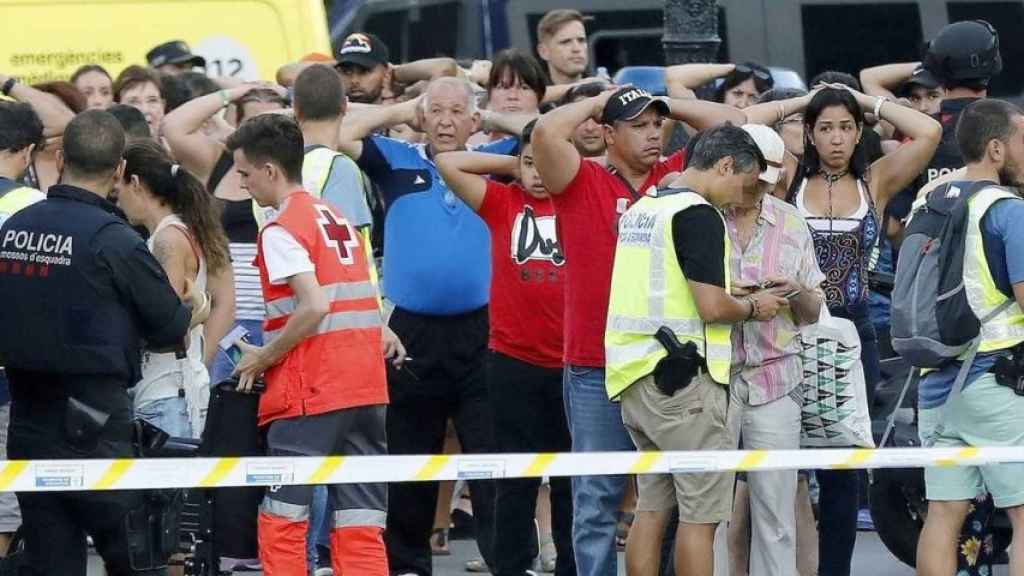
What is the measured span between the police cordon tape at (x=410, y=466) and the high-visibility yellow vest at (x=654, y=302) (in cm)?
30

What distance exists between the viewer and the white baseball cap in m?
8.23

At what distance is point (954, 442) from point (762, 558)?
843 millimetres

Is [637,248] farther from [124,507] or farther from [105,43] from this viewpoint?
[105,43]

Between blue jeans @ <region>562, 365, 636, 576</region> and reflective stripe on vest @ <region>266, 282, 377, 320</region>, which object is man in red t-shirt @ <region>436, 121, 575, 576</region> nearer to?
blue jeans @ <region>562, 365, 636, 576</region>

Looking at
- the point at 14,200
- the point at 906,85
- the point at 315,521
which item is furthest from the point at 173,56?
the point at 14,200

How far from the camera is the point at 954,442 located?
841 centimetres

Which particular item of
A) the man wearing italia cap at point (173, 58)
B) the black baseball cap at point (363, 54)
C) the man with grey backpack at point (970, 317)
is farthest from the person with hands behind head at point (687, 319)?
the man wearing italia cap at point (173, 58)

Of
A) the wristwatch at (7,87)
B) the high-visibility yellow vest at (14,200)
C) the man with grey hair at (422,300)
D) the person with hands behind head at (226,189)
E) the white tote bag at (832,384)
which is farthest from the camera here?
the wristwatch at (7,87)

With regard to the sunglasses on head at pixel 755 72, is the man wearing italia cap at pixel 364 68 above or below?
above

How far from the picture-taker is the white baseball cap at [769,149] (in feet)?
27.0

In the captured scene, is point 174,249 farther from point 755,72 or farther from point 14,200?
point 755,72

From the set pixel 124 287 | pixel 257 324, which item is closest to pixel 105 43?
pixel 257 324

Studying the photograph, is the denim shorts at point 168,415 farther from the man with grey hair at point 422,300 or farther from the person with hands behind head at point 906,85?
the person with hands behind head at point 906,85

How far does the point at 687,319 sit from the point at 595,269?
64cm
